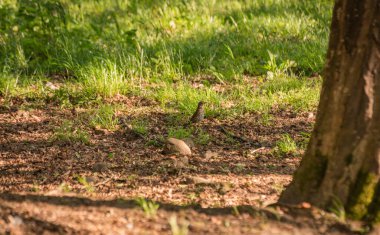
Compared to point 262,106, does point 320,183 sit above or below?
above

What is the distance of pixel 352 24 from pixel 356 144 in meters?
0.63

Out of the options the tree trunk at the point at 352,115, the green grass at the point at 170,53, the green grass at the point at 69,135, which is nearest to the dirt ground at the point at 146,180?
the green grass at the point at 69,135

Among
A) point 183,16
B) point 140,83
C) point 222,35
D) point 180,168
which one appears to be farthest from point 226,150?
point 183,16

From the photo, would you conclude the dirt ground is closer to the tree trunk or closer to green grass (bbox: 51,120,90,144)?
green grass (bbox: 51,120,90,144)

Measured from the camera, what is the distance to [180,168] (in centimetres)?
506

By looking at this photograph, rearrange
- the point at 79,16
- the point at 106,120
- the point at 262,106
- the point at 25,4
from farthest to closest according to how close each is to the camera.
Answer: the point at 79,16 < the point at 25,4 < the point at 262,106 < the point at 106,120

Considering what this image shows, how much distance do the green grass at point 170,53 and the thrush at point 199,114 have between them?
0.18 metres

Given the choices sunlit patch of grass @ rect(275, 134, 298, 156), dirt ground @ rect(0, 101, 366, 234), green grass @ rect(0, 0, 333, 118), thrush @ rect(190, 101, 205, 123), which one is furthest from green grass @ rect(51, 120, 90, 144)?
sunlit patch of grass @ rect(275, 134, 298, 156)

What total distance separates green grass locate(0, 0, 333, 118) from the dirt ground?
38 cm

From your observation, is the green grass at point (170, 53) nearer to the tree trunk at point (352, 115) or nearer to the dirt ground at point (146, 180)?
the dirt ground at point (146, 180)

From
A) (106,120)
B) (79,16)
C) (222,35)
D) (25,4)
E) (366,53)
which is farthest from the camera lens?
(79,16)

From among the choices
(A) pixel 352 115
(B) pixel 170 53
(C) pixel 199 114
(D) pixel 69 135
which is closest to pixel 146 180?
(D) pixel 69 135

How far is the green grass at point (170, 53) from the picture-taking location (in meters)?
6.84

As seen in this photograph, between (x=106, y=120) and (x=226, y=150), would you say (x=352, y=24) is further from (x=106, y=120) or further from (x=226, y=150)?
(x=106, y=120)
